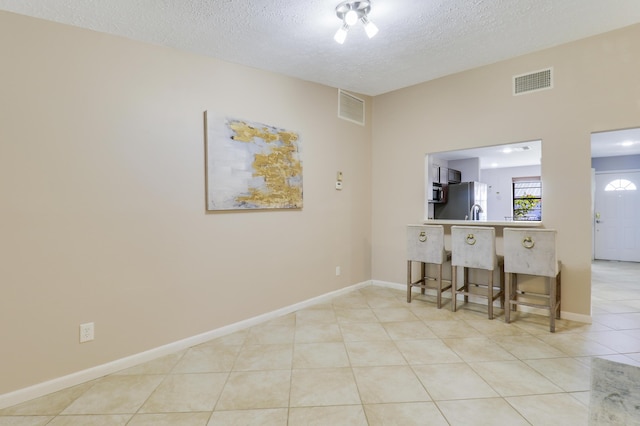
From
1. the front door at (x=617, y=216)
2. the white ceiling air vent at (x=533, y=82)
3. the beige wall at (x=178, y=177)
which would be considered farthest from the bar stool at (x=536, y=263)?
the front door at (x=617, y=216)

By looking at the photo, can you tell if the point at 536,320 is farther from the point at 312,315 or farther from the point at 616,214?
the point at 616,214

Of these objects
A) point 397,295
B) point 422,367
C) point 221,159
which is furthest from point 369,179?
point 422,367

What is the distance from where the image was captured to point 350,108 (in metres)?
4.09

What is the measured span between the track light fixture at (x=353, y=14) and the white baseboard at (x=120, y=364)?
2.64m

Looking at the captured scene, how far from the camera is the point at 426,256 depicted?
3.60 metres

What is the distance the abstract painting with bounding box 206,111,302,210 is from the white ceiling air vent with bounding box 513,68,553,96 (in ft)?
7.86

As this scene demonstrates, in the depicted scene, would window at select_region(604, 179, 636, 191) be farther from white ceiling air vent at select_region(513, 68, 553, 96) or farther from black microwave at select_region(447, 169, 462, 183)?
white ceiling air vent at select_region(513, 68, 553, 96)

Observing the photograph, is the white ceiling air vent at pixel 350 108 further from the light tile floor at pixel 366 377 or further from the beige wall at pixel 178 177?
the light tile floor at pixel 366 377

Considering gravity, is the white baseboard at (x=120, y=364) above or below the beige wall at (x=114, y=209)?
below

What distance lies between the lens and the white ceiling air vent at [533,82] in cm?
308

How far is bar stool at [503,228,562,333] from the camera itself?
9.18ft

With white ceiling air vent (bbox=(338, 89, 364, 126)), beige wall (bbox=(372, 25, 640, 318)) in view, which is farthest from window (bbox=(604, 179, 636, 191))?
white ceiling air vent (bbox=(338, 89, 364, 126))

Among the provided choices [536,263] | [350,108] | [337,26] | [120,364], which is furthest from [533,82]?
[120,364]

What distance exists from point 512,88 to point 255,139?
2.76 meters
